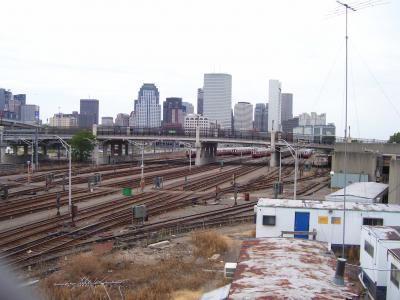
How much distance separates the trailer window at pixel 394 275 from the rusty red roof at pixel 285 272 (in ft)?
5.78

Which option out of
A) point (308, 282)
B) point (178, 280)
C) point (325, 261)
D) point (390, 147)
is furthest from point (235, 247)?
point (390, 147)

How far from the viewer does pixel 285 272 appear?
13.7 m

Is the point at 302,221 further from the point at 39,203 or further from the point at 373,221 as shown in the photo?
the point at 39,203

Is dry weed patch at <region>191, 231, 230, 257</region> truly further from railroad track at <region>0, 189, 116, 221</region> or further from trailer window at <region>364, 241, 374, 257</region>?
railroad track at <region>0, 189, 116, 221</region>

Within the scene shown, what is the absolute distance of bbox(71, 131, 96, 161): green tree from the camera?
8269 centimetres

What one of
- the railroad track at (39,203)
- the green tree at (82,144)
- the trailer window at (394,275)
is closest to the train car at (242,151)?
the green tree at (82,144)

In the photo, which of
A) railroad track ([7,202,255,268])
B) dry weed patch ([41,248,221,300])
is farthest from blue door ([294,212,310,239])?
railroad track ([7,202,255,268])

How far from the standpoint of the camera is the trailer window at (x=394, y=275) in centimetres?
1357

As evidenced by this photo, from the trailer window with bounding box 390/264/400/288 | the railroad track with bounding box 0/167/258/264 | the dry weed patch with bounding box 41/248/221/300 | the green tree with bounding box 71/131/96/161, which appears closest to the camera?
the trailer window with bounding box 390/264/400/288

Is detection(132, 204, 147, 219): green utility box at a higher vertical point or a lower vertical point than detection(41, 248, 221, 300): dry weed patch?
higher

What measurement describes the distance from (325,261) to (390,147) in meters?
43.7

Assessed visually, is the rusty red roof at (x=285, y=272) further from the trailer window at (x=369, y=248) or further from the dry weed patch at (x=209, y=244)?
the dry weed patch at (x=209, y=244)

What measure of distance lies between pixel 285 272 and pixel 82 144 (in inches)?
2908

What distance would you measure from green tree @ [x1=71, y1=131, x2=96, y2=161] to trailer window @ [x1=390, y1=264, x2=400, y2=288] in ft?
235
